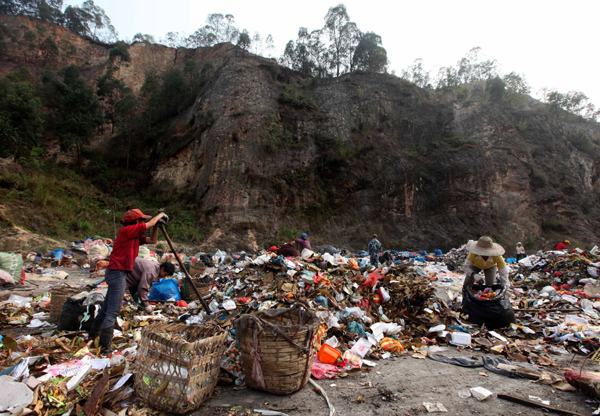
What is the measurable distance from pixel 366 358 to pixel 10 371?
10.1ft

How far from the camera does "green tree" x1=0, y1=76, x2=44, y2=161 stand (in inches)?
608

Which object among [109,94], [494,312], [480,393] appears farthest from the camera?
[109,94]

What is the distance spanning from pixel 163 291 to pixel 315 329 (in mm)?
3434

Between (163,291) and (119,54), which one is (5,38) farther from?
(163,291)

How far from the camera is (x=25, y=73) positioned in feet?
73.5

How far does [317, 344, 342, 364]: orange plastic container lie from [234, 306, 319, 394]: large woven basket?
1.77 ft

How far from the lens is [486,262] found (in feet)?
15.8

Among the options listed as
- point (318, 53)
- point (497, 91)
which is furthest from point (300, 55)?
point (497, 91)

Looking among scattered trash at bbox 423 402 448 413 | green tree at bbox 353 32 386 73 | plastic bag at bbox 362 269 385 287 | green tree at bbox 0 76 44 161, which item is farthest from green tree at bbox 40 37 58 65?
scattered trash at bbox 423 402 448 413

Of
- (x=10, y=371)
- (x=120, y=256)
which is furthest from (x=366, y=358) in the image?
(x=10, y=371)

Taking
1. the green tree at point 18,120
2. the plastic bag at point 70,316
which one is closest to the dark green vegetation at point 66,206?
the green tree at point 18,120

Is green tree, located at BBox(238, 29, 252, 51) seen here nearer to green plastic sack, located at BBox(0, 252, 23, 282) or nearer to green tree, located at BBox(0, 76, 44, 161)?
green tree, located at BBox(0, 76, 44, 161)

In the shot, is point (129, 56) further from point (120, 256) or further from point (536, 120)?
point (536, 120)

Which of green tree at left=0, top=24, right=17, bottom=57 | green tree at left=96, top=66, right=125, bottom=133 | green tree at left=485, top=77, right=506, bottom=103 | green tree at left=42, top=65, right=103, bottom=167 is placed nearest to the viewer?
green tree at left=42, top=65, right=103, bottom=167
